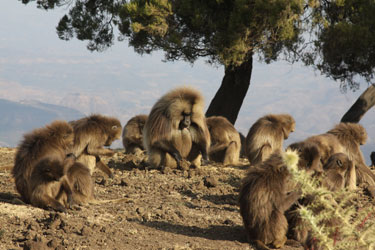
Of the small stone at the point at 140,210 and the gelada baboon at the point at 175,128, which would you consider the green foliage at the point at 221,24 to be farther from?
the small stone at the point at 140,210

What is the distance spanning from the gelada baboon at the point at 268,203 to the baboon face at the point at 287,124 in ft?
18.6

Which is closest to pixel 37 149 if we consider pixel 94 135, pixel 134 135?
pixel 94 135

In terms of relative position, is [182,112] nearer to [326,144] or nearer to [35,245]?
[326,144]

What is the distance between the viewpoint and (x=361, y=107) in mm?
17484

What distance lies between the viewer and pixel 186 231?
667cm

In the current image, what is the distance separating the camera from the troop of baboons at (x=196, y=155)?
595cm

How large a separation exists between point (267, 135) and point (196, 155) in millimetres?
1534

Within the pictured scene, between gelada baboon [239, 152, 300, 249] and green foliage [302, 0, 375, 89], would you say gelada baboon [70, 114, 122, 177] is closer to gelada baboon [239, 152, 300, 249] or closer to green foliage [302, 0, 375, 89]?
gelada baboon [239, 152, 300, 249]

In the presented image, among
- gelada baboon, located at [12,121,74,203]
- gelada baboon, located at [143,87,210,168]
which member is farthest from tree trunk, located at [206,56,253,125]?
gelada baboon, located at [12,121,74,203]

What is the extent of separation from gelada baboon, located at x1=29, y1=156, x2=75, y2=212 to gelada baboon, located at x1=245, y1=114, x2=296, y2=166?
5309 millimetres

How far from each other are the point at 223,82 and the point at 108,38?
447 centimetres

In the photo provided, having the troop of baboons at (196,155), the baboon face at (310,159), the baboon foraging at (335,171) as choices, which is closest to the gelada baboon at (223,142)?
the troop of baboons at (196,155)

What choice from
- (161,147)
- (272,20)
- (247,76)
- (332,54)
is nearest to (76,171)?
(161,147)

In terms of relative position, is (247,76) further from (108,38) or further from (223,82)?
(108,38)
